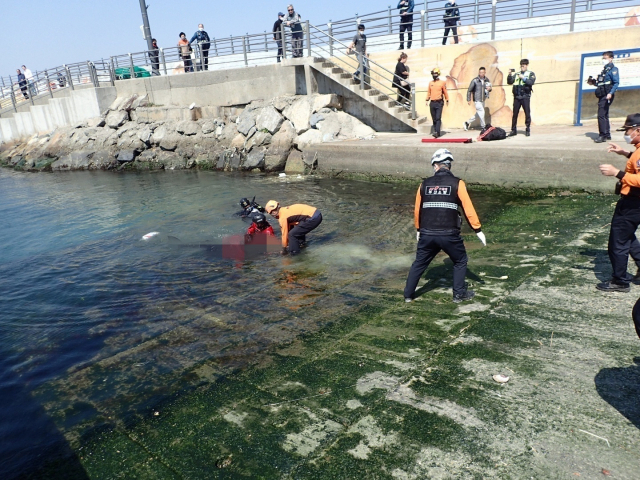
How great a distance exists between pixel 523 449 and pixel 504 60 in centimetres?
1591

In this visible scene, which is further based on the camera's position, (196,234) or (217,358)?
(196,234)

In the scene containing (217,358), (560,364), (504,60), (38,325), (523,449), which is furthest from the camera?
(504,60)

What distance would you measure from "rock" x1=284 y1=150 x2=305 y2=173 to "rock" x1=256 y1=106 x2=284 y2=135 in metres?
2.00

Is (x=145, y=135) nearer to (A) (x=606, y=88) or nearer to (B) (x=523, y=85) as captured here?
(B) (x=523, y=85)

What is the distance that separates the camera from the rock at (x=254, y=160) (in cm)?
1961

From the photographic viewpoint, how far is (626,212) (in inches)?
216

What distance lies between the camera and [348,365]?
4668 mm

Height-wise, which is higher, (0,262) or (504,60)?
(504,60)

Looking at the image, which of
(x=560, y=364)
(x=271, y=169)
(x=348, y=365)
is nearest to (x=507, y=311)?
(x=560, y=364)

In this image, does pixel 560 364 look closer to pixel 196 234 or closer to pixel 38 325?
pixel 38 325

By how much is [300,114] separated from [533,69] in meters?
8.97

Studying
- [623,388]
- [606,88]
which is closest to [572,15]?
[606,88]

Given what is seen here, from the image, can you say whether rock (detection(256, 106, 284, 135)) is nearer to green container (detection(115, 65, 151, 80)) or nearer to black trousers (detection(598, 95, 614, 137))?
green container (detection(115, 65, 151, 80))

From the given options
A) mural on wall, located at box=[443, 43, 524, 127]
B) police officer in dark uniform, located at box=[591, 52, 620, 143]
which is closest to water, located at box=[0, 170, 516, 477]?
police officer in dark uniform, located at box=[591, 52, 620, 143]
